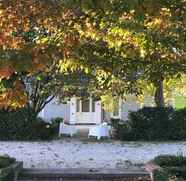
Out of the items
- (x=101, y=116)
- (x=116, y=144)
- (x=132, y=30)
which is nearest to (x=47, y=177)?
(x=132, y=30)

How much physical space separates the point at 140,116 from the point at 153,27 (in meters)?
16.3

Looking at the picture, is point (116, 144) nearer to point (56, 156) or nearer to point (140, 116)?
point (140, 116)

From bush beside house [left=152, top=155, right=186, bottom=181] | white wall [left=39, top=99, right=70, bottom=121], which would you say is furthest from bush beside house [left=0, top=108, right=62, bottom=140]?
white wall [left=39, top=99, right=70, bottom=121]

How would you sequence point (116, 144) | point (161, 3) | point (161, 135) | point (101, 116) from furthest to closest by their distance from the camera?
point (101, 116), point (161, 135), point (116, 144), point (161, 3)

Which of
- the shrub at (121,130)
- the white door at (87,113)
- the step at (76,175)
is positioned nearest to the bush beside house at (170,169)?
the step at (76,175)

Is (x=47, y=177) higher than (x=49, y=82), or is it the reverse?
(x=49, y=82)

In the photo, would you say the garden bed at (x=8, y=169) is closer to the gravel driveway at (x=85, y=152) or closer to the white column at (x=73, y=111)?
the gravel driveway at (x=85, y=152)

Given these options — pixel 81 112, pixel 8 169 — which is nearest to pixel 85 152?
pixel 8 169

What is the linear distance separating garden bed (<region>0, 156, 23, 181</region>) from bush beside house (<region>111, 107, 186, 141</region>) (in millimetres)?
12721

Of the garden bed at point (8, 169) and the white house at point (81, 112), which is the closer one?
the garden bed at point (8, 169)

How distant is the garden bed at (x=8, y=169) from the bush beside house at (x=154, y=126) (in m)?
12.7

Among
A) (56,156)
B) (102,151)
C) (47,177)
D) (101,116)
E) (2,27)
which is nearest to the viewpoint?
(2,27)

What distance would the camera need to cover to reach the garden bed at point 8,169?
1199 cm

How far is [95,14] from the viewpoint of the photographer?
980 centimetres
